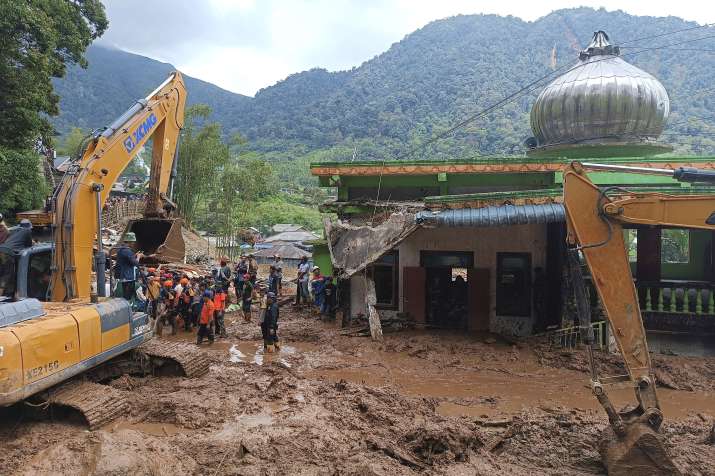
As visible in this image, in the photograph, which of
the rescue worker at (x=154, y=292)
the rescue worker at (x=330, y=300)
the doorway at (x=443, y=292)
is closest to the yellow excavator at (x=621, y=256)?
the doorway at (x=443, y=292)

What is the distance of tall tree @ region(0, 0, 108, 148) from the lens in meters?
15.9

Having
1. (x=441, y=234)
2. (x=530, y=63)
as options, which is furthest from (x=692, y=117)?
(x=441, y=234)

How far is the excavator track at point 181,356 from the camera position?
29.2ft

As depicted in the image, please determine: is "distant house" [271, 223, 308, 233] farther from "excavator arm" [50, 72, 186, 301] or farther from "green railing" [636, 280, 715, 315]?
"green railing" [636, 280, 715, 315]

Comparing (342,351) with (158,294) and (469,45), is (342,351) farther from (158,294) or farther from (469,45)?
(469,45)

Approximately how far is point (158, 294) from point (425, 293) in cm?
701

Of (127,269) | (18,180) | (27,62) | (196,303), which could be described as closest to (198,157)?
(27,62)

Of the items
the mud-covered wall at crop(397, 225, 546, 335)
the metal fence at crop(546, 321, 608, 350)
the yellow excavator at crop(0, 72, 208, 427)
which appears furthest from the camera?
the mud-covered wall at crop(397, 225, 546, 335)

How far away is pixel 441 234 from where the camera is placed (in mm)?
13500

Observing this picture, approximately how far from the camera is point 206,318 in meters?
12.1

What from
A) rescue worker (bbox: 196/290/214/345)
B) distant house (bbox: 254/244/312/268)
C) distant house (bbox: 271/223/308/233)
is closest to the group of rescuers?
rescue worker (bbox: 196/290/214/345)

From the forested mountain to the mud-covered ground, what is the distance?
170 feet

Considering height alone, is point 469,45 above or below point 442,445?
above

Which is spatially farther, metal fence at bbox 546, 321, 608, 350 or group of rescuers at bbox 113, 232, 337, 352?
metal fence at bbox 546, 321, 608, 350
